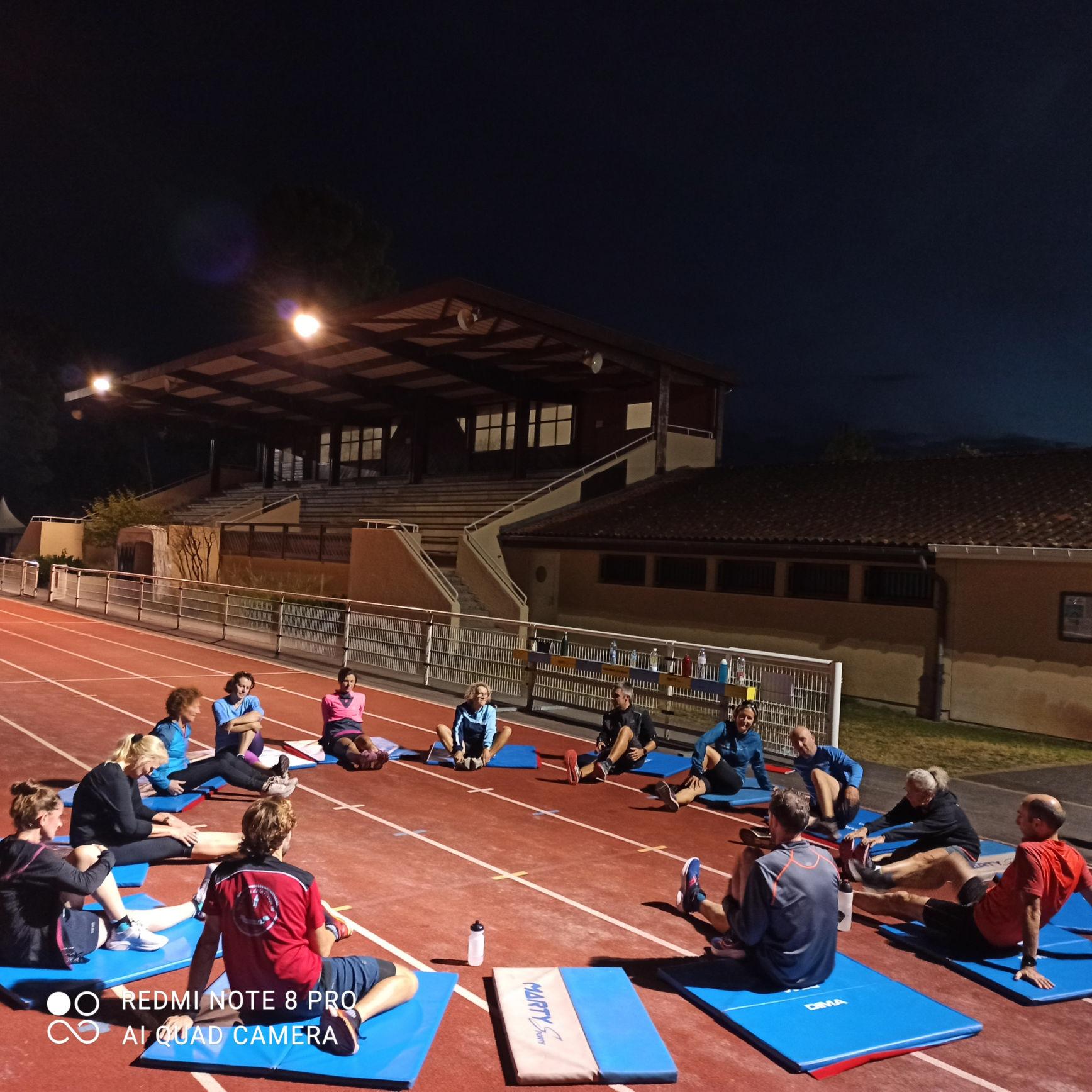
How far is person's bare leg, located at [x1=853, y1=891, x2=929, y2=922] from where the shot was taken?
6.66 metres

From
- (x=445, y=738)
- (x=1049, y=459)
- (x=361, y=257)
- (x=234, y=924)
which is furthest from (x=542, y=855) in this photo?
(x=361, y=257)

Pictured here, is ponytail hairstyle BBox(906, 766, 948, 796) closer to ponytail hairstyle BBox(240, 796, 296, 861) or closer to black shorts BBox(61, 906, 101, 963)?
ponytail hairstyle BBox(240, 796, 296, 861)

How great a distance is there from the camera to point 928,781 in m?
7.22

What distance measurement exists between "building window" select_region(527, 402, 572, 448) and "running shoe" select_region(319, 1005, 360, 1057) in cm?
2991

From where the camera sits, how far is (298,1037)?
14.7ft

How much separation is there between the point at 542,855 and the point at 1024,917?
12.7 feet

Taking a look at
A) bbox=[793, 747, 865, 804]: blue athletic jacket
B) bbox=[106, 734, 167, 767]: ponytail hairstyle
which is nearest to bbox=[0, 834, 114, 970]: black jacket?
bbox=[106, 734, 167, 767]: ponytail hairstyle

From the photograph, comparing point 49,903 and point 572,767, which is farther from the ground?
point 49,903

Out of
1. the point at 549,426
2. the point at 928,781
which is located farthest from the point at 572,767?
the point at 549,426

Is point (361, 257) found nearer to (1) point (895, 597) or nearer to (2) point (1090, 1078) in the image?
(1) point (895, 597)

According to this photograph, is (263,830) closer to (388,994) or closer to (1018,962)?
(388,994)

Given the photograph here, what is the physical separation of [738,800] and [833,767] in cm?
117

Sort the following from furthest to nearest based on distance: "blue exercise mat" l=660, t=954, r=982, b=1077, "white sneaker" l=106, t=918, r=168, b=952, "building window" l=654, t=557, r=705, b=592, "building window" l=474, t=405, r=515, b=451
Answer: "building window" l=474, t=405, r=515, b=451 < "building window" l=654, t=557, r=705, b=592 < "white sneaker" l=106, t=918, r=168, b=952 < "blue exercise mat" l=660, t=954, r=982, b=1077

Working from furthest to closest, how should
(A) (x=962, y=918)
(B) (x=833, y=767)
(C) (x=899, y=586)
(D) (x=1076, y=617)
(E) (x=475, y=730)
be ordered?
(C) (x=899, y=586), (D) (x=1076, y=617), (E) (x=475, y=730), (B) (x=833, y=767), (A) (x=962, y=918)
